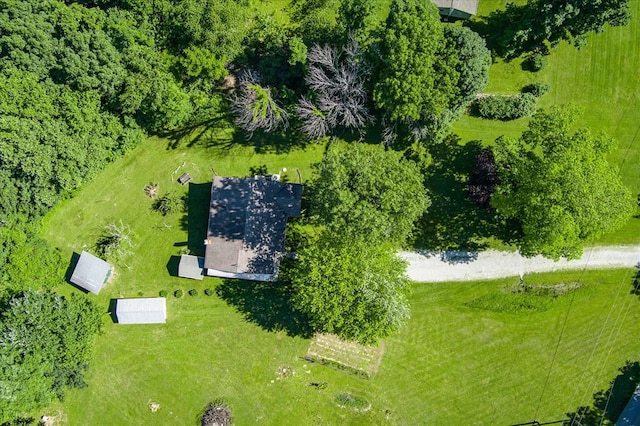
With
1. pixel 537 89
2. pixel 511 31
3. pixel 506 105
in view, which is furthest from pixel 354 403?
pixel 511 31

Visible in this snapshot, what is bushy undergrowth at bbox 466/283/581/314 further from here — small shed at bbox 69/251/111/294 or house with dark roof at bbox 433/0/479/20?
small shed at bbox 69/251/111/294

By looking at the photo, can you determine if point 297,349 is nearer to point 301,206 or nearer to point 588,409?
point 301,206

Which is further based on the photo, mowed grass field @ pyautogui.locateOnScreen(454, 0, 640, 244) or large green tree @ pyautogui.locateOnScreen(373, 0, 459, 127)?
mowed grass field @ pyautogui.locateOnScreen(454, 0, 640, 244)

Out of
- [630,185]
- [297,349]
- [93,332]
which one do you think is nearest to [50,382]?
[93,332]

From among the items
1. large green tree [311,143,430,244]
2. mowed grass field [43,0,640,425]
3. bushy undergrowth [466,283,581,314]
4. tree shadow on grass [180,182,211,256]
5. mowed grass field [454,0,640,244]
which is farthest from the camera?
mowed grass field [454,0,640,244]

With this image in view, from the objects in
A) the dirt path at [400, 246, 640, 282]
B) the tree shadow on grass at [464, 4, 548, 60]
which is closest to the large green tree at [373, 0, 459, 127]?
the tree shadow on grass at [464, 4, 548, 60]

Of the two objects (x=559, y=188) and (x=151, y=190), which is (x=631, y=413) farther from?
(x=151, y=190)

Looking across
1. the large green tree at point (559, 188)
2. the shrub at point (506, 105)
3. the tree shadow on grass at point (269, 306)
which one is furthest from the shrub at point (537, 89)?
the tree shadow on grass at point (269, 306)
